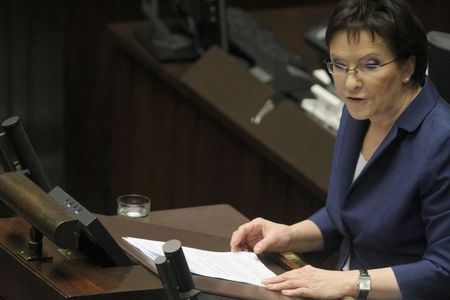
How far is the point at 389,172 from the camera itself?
9.18 ft

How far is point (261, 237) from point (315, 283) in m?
0.37

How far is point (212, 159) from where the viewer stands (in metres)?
4.78

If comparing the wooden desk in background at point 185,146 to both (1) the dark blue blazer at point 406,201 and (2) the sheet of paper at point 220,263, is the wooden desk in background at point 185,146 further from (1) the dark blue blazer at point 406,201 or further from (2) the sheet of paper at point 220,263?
(2) the sheet of paper at point 220,263

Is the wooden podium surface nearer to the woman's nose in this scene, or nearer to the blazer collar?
the blazer collar

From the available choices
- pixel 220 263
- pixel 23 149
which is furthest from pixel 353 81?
pixel 23 149

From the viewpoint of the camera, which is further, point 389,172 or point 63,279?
point 389,172

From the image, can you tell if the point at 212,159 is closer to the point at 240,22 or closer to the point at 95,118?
the point at 240,22

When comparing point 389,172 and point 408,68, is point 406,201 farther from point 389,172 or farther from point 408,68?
point 408,68

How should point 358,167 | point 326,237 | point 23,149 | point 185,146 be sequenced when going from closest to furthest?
point 23,149 < point 358,167 < point 326,237 < point 185,146

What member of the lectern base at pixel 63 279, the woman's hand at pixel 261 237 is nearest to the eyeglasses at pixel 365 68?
the woman's hand at pixel 261 237

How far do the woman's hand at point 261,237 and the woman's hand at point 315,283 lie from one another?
251mm

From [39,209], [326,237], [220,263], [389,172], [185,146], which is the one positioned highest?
[39,209]

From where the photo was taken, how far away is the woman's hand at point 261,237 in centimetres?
288

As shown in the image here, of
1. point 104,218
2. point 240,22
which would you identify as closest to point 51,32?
point 240,22
